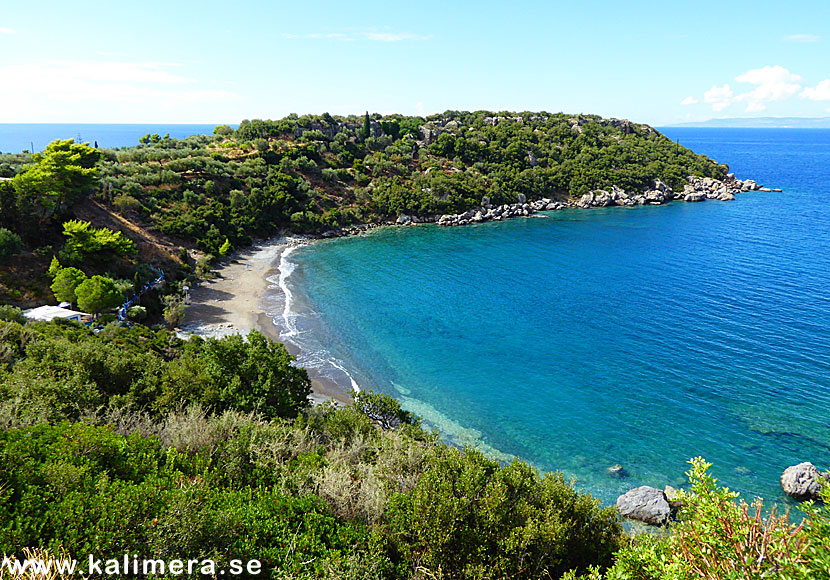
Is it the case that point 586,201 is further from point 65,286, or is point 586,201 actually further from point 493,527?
point 493,527

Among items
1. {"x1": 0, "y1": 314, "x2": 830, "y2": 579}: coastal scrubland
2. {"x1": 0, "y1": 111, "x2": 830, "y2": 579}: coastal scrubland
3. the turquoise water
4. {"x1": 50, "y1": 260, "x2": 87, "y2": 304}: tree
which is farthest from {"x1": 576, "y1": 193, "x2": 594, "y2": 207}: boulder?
{"x1": 50, "y1": 260, "x2": 87, "y2": 304}: tree

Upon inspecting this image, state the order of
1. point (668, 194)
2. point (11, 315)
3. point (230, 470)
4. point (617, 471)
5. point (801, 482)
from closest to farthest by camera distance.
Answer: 1. point (230, 470)
2. point (801, 482)
3. point (617, 471)
4. point (11, 315)
5. point (668, 194)

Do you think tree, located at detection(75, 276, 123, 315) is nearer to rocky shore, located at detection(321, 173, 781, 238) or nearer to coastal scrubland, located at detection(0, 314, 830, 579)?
coastal scrubland, located at detection(0, 314, 830, 579)

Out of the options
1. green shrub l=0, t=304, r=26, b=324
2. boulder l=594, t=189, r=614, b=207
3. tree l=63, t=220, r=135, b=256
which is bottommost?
green shrub l=0, t=304, r=26, b=324

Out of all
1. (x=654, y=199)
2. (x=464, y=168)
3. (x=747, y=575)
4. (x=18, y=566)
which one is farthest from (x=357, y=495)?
(x=654, y=199)

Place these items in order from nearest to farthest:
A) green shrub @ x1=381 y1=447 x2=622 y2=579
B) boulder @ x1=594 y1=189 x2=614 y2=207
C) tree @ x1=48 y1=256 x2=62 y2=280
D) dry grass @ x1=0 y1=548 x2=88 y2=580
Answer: dry grass @ x1=0 y1=548 x2=88 y2=580 < green shrub @ x1=381 y1=447 x2=622 y2=579 < tree @ x1=48 y1=256 x2=62 y2=280 < boulder @ x1=594 y1=189 x2=614 y2=207

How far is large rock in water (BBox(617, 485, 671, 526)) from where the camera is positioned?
19406 mm

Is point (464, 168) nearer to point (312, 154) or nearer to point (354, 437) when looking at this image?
point (312, 154)

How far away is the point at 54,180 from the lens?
3984 cm

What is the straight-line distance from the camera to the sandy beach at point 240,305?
31031 millimetres

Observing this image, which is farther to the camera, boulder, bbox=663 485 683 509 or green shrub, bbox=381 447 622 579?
boulder, bbox=663 485 683 509

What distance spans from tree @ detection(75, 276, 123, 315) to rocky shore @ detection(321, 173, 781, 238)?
4241 cm

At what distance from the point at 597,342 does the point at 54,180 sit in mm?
50837

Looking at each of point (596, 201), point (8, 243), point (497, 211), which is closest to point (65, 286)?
point (8, 243)
